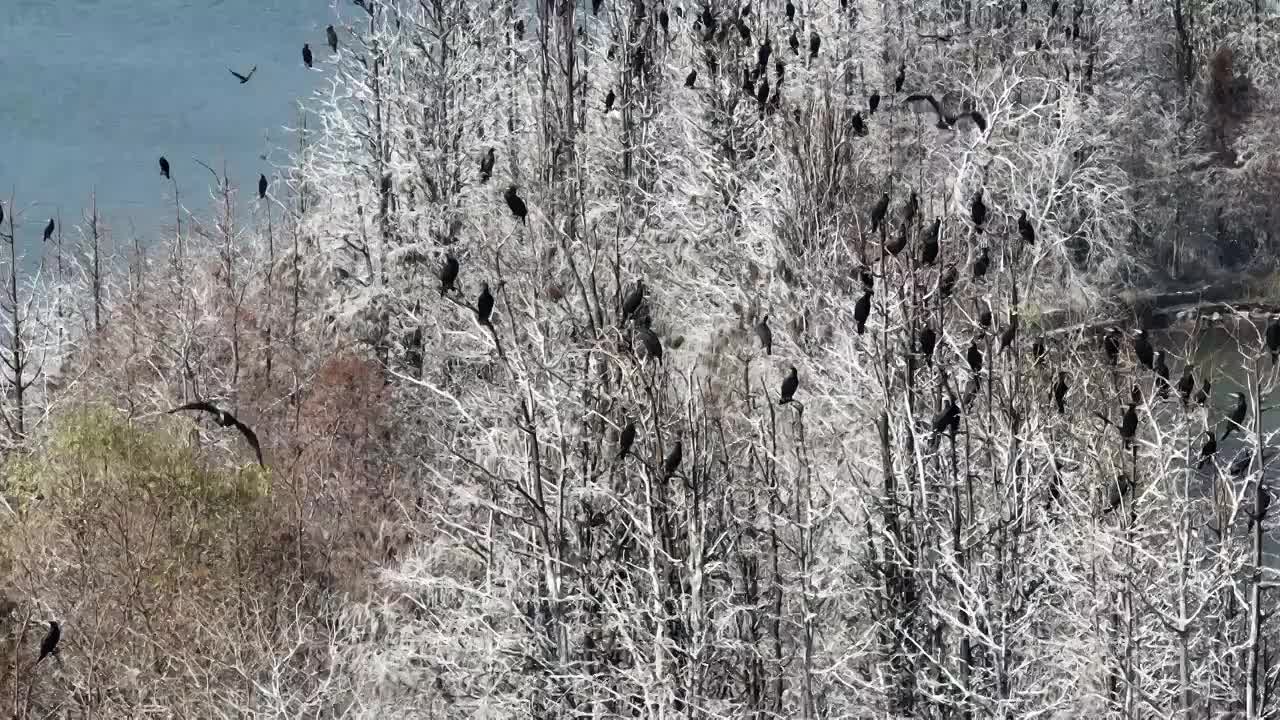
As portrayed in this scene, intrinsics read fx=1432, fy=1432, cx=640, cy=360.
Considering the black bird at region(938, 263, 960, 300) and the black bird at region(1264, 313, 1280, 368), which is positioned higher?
the black bird at region(938, 263, 960, 300)

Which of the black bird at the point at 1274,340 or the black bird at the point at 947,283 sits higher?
the black bird at the point at 947,283

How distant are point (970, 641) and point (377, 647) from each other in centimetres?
793

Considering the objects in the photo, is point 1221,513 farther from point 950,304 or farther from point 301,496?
point 301,496

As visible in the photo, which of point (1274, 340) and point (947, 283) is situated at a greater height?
point (947, 283)

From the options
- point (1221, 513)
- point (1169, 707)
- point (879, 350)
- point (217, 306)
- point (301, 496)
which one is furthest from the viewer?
point (217, 306)

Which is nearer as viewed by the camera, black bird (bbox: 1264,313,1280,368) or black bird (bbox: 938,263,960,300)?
black bird (bbox: 1264,313,1280,368)

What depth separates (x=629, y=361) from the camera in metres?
16.1

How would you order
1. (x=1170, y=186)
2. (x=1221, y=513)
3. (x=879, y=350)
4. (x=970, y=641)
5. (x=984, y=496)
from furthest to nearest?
(x=1170, y=186), (x=984, y=496), (x=879, y=350), (x=970, y=641), (x=1221, y=513)

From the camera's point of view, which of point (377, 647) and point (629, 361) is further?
point (377, 647)

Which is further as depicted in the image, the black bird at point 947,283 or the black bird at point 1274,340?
the black bird at point 947,283

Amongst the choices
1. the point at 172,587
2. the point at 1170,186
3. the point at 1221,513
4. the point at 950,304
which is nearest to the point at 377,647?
the point at 172,587

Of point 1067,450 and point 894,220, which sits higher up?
point 894,220

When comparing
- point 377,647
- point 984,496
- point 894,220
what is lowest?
point 377,647

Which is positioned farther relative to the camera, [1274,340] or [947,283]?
[947,283]
